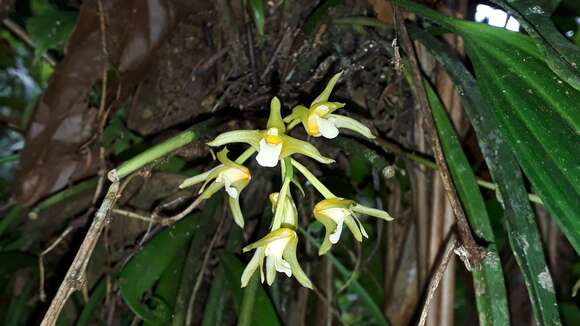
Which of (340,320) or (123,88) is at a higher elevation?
(123,88)

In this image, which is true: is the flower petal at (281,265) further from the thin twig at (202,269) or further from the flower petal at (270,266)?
the thin twig at (202,269)

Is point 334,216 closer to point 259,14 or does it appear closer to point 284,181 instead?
point 284,181

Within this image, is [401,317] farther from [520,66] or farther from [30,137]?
[30,137]

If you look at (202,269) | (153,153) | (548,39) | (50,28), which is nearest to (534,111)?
(548,39)

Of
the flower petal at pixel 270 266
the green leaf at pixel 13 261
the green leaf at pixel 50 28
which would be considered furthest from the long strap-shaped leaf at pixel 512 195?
the green leaf at pixel 13 261

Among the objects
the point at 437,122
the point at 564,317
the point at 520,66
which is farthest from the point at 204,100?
the point at 564,317

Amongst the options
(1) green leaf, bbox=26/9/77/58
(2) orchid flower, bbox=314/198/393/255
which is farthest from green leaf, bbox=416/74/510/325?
(1) green leaf, bbox=26/9/77/58

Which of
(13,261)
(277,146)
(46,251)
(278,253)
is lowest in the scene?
(13,261)
